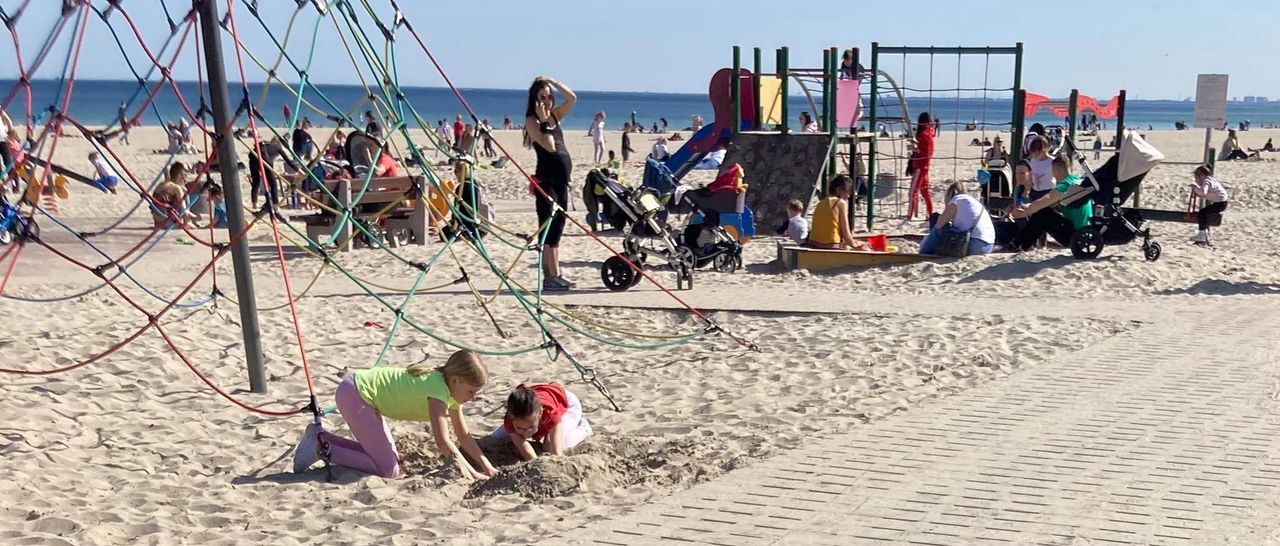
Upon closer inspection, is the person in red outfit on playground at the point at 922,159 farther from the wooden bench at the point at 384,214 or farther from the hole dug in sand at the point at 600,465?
the hole dug in sand at the point at 600,465

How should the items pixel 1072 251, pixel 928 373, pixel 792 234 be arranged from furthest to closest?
pixel 792 234 < pixel 1072 251 < pixel 928 373

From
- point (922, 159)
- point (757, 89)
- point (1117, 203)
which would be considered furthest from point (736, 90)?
point (1117, 203)

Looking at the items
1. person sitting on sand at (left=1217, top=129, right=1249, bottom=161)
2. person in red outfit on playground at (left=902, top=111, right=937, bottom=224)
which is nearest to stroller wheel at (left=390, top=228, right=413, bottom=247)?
person in red outfit on playground at (left=902, top=111, right=937, bottom=224)

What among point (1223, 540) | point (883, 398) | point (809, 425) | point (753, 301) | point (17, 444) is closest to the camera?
point (1223, 540)

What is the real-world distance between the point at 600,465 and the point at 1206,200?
10055 mm

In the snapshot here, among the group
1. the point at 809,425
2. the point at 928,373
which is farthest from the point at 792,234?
the point at 809,425

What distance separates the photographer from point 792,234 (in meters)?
11.4

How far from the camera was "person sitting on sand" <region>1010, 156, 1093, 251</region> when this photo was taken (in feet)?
35.1

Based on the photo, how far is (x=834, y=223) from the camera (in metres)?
10.9

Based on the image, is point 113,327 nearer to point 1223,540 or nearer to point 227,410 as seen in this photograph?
point 227,410

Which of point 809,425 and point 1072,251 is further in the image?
point 1072,251

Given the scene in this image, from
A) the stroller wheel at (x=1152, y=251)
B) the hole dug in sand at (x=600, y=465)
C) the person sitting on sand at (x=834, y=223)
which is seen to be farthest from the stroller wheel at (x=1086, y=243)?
the hole dug in sand at (x=600, y=465)

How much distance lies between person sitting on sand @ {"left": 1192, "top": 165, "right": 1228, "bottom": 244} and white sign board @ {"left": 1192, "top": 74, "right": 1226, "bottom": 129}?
2.47m

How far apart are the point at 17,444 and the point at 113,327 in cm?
254
